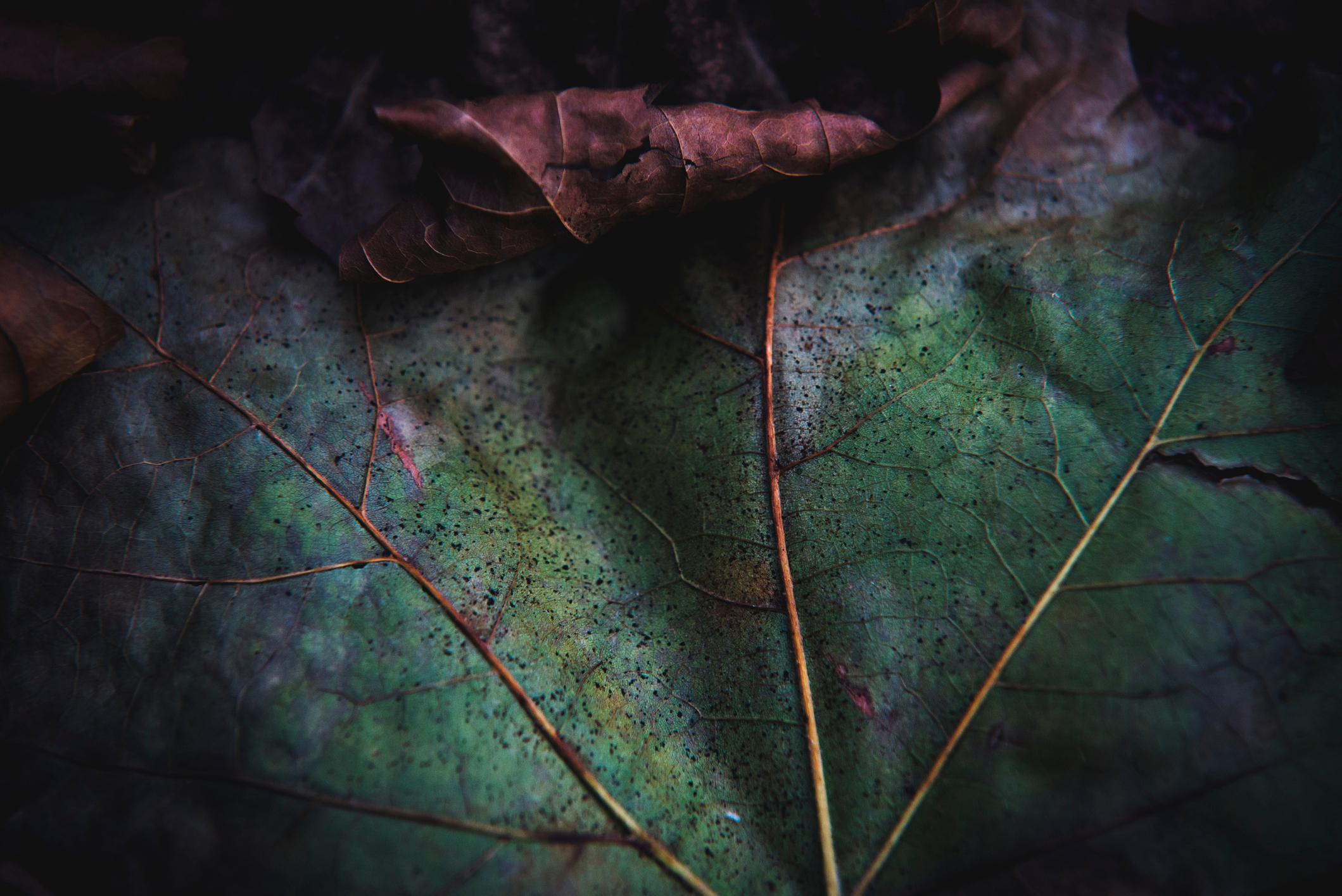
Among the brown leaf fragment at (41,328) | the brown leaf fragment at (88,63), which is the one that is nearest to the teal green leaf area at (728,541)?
the brown leaf fragment at (41,328)

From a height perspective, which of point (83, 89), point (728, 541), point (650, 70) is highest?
point (650, 70)

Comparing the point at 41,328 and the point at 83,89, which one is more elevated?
the point at 83,89

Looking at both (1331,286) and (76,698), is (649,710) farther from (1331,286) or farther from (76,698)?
(1331,286)

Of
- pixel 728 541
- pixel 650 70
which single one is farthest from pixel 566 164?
pixel 728 541

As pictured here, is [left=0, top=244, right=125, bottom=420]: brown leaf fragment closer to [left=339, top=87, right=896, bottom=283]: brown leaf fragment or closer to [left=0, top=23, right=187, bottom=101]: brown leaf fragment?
[left=0, top=23, right=187, bottom=101]: brown leaf fragment

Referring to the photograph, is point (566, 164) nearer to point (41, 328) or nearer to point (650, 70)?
point (650, 70)

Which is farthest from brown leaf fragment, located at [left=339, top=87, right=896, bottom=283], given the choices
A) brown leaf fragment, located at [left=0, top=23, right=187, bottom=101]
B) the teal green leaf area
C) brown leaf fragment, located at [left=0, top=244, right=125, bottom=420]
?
brown leaf fragment, located at [left=0, top=23, right=187, bottom=101]
